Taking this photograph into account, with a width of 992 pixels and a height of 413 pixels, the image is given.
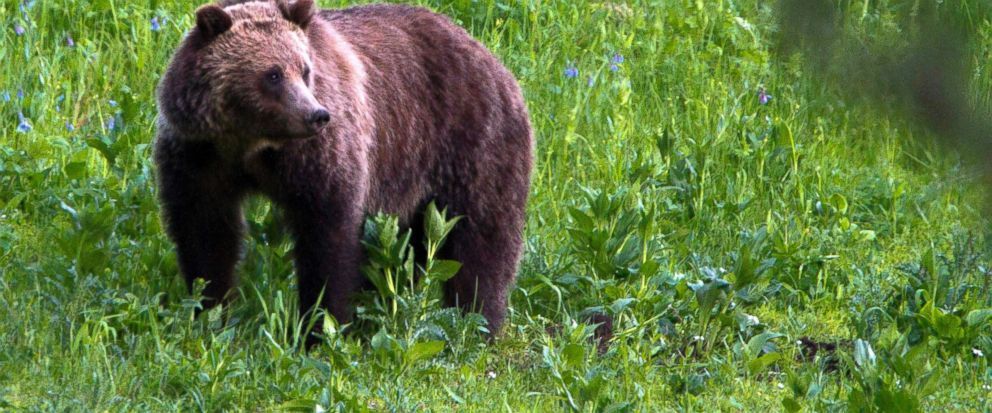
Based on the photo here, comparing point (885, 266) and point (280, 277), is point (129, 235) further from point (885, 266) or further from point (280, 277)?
point (885, 266)

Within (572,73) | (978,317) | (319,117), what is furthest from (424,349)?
(572,73)

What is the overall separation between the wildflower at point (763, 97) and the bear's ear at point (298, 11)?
11.9 ft

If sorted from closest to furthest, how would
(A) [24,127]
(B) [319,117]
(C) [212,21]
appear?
(B) [319,117] < (C) [212,21] < (A) [24,127]

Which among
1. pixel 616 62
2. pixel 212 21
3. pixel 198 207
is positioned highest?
pixel 212 21

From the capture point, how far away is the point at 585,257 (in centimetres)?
539

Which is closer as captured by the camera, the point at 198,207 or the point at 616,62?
the point at 198,207

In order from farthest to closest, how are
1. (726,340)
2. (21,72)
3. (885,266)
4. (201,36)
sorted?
(21,72), (885,266), (726,340), (201,36)

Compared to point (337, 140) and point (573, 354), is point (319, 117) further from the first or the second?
point (573, 354)

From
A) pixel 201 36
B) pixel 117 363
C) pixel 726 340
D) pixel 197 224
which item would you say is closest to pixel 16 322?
pixel 117 363

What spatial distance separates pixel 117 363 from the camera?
13.7ft

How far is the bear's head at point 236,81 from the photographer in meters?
4.40

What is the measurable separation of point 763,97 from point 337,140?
11.8 ft

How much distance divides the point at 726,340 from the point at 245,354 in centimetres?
189

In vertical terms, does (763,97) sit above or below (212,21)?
below
